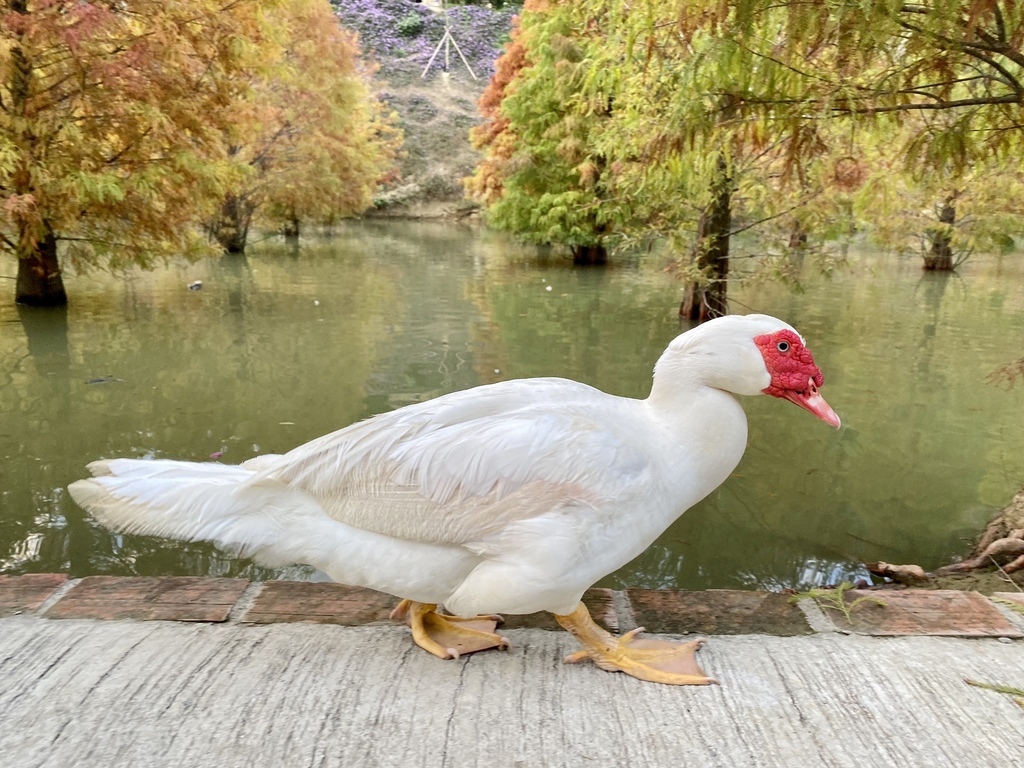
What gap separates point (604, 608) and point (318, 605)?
0.76 metres

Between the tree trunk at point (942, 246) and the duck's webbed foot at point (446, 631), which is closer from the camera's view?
the duck's webbed foot at point (446, 631)

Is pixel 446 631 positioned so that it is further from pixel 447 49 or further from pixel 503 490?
pixel 447 49

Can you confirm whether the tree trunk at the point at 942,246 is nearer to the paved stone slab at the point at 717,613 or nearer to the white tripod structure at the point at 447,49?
the paved stone slab at the point at 717,613

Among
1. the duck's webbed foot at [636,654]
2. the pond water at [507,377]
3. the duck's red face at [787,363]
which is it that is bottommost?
the pond water at [507,377]

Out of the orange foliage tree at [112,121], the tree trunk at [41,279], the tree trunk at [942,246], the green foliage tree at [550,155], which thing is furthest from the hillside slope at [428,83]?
the tree trunk at [41,279]

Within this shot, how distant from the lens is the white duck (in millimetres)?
1481

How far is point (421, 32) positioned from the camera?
39.7m

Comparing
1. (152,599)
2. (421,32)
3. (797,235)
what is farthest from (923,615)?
(421,32)

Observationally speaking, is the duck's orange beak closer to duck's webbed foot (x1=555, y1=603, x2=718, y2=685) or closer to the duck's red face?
the duck's red face

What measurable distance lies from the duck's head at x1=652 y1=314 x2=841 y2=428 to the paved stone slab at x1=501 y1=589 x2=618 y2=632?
67cm

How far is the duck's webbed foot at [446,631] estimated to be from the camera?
5.42ft

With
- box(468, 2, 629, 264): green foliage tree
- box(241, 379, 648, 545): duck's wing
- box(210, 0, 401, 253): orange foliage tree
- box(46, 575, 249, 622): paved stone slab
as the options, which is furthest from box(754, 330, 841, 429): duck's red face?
box(210, 0, 401, 253): orange foliage tree

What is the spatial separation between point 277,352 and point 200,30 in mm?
3584

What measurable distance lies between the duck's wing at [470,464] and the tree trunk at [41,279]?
788cm
